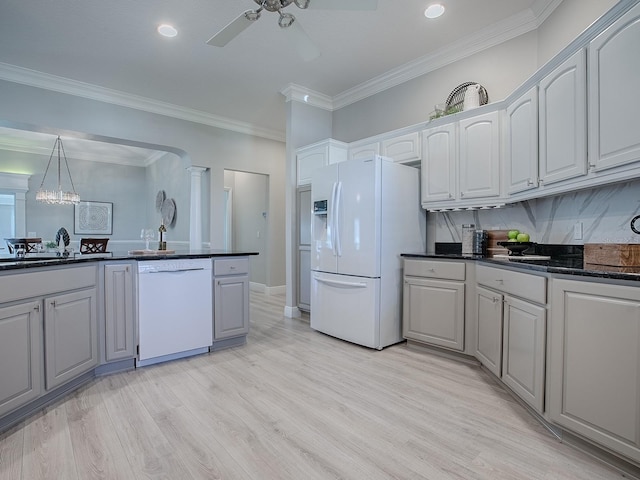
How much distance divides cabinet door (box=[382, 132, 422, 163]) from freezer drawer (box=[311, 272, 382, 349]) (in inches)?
53.5

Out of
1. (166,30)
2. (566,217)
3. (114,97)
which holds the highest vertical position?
(166,30)

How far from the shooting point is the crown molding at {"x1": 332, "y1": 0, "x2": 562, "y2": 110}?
2.85 meters

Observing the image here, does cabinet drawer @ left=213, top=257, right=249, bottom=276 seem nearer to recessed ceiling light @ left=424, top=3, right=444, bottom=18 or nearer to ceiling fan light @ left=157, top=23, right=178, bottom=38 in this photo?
ceiling fan light @ left=157, top=23, right=178, bottom=38

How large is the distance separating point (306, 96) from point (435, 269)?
2940mm

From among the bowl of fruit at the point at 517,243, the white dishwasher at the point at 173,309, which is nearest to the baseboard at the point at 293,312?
the white dishwasher at the point at 173,309

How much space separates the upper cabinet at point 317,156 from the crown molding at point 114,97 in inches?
69.0

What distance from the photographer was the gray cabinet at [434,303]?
2830mm

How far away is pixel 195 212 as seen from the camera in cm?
534

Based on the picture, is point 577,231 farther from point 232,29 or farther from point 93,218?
point 93,218

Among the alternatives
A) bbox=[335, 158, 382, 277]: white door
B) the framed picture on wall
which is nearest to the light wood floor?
bbox=[335, 158, 382, 277]: white door

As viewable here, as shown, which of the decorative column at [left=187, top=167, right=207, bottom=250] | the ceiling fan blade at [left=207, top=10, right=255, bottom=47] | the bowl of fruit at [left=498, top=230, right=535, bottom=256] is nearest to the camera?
the ceiling fan blade at [left=207, top=10, right=255, bottom=47]

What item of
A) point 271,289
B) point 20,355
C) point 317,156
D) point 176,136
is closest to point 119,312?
point 20,355

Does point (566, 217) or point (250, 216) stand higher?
point (250, 216)

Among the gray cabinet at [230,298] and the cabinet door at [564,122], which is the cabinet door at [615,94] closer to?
the cabinet door at [564,122]
